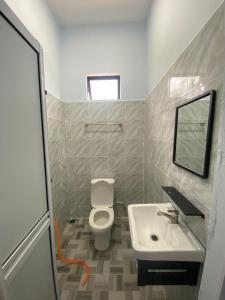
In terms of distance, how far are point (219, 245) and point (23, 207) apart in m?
0.89

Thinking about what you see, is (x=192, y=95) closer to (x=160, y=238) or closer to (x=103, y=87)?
(x=160, y=238)

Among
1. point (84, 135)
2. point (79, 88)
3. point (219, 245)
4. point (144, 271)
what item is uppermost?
point (79, 88)

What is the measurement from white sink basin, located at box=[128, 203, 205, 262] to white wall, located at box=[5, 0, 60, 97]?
1.77 meters

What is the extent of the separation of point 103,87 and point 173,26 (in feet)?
A: 4.71

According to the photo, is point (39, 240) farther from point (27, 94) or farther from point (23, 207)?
point (27, 94)

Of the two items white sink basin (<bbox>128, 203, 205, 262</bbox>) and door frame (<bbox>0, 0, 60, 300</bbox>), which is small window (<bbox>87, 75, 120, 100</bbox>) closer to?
door frame (<bbox>0, 0, 60, 300</bbox>)

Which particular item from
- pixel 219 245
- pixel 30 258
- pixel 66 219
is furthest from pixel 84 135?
pixel 219 245

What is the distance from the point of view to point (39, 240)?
0.90m

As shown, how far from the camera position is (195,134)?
97 centimetres

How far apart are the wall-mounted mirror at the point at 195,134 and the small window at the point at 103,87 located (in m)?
1.52

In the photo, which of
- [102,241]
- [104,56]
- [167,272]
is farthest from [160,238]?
[104,56]

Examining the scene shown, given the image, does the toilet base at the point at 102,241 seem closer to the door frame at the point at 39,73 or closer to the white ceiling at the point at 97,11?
the door frame at the point at 39,73

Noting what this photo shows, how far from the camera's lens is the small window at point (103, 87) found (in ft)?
8.02

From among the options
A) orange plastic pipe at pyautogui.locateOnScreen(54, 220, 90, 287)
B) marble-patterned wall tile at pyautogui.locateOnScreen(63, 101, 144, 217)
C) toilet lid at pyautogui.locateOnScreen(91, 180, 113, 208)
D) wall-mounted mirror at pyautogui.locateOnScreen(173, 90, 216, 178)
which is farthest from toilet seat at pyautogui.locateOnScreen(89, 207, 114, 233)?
wall-mounted mirror at pyautogui.locateOnScreen(173, 90, 216, 178)
